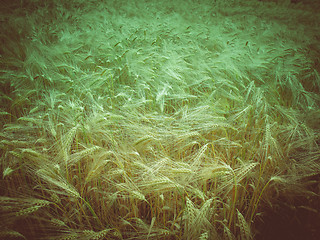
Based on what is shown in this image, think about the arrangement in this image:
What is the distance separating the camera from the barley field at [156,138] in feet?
2.73

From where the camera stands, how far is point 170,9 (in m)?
5.70

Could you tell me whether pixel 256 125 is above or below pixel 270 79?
below

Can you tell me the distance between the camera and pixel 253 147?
1.14 m


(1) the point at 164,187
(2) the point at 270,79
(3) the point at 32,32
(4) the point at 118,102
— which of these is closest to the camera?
(1) the point at 164,187

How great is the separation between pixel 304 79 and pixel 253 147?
157 cm

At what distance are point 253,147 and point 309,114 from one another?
1.73 ft

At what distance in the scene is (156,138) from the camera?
3.14 ft

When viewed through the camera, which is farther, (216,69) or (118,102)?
(216,69)

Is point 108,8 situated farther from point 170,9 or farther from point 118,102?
point 118,102

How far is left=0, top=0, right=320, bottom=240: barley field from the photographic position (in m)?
0.83

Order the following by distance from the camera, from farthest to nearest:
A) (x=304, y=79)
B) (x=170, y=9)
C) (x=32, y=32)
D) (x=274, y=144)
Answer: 1. (x=170, y=9)
2. (x=32, y=32)
3. (x=304, y=79)
4. (x=274, y=144)

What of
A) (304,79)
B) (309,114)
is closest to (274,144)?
(309,114)

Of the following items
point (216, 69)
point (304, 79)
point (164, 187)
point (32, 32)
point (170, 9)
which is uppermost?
point (170, 9)

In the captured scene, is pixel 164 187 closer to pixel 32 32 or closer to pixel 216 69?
pixel 216 69
